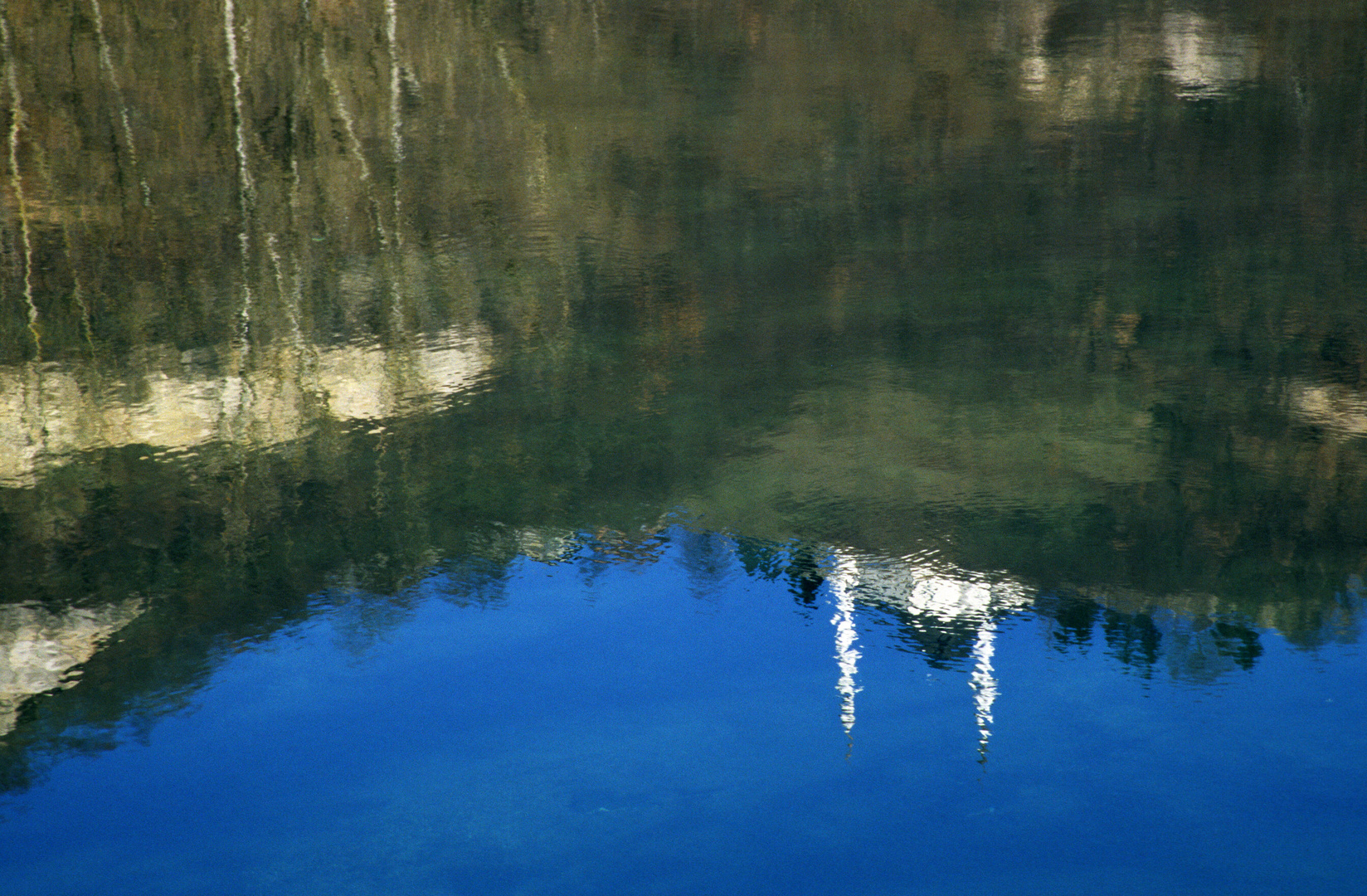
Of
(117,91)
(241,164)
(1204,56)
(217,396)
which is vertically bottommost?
(217,396)

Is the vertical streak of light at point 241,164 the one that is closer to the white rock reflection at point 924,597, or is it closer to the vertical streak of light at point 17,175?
the vertical streak of light at point 17,175

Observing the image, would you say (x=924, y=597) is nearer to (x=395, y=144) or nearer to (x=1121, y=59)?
(x=395, y=144)

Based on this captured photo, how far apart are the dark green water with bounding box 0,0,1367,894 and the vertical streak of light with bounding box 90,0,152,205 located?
0.21 ft

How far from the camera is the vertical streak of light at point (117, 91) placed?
6.68m

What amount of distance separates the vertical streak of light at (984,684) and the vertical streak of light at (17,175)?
368cm

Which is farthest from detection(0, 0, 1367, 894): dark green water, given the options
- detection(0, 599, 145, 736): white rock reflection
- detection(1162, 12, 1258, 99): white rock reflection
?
detection(1162, 12, 1258, 99): white rock reflection

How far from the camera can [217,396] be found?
460cm

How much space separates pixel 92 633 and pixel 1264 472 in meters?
3.49

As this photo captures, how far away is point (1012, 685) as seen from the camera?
317 centimetres

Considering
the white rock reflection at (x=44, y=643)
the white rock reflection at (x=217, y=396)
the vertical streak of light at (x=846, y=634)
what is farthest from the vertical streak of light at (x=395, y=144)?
the vertical streak of light at (x=846, y=634)

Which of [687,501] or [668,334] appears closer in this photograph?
[687,501]

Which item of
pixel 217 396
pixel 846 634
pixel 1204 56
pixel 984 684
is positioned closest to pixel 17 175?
pixel 217 396

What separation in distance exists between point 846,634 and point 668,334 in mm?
1998

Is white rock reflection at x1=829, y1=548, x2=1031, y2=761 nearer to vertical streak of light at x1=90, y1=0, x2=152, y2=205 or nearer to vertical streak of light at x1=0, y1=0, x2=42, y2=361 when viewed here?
vertical streak of light at x1=0, y1=0, x2=42, y2=361
